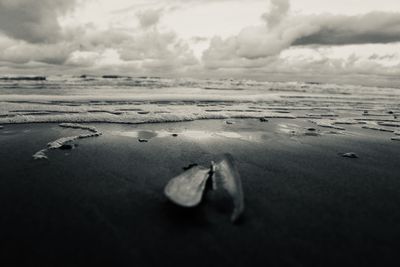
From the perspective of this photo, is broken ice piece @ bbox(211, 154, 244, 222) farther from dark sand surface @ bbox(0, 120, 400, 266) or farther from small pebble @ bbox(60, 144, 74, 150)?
small pebble @ bbox(60, 144, 74, 150)

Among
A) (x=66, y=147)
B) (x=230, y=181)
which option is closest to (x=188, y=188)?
(x=230, y=181)

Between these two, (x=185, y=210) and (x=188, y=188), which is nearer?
(x=185, y=210)

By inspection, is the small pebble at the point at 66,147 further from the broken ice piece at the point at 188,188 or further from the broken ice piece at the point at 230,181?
the broken ice piece at the point at 230,181

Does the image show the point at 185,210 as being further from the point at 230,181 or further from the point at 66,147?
the point at 66,147

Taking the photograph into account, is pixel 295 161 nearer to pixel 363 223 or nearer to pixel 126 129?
pixel 363 223

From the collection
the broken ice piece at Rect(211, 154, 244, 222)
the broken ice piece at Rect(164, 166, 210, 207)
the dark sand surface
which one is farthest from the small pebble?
the broken ice piece at Rect(211, 154, 244, 222)

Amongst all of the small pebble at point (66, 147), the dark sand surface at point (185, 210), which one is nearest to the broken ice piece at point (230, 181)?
the dark sand surface at point (185, 210)
